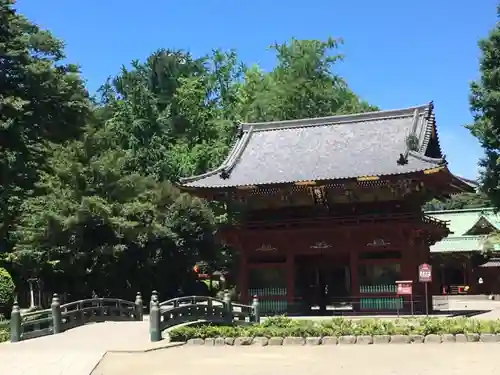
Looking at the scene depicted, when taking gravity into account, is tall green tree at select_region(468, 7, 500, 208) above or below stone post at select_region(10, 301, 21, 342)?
above

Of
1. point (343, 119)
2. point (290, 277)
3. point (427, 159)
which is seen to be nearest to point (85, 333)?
point (290, 277)

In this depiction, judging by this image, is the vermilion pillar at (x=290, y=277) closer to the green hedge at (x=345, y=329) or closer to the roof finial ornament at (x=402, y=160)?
the roof finial ornament at (x=402, y=160)

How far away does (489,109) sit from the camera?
3353cm

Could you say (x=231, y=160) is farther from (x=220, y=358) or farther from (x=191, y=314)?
(x=220, y=358)

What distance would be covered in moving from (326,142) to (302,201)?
4.12m

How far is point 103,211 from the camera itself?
1388 inches

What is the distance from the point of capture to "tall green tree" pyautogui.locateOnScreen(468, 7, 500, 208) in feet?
109

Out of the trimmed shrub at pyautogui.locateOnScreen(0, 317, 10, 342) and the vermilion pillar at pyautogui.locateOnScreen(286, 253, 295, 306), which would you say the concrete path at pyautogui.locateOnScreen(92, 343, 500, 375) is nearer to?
the trimmed shrub at pyautogui.locateOnScreen(0, 317, 10, 342)

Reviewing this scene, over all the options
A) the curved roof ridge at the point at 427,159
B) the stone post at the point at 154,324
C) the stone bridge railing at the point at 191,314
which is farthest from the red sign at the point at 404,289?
the stone post at the point at 154,324

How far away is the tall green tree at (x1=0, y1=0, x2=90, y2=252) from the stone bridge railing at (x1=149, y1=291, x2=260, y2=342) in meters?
15.0

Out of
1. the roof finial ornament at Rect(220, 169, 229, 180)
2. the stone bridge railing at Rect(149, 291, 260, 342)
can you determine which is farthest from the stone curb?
the roof finial ornament at Rect(220, 169, 229, 180)

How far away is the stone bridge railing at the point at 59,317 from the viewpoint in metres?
20.1

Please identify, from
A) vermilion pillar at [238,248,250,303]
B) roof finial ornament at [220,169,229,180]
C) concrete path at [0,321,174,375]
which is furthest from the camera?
roof finial ornament at [220,169,229,180]

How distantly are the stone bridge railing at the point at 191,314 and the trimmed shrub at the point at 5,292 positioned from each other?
556cm
